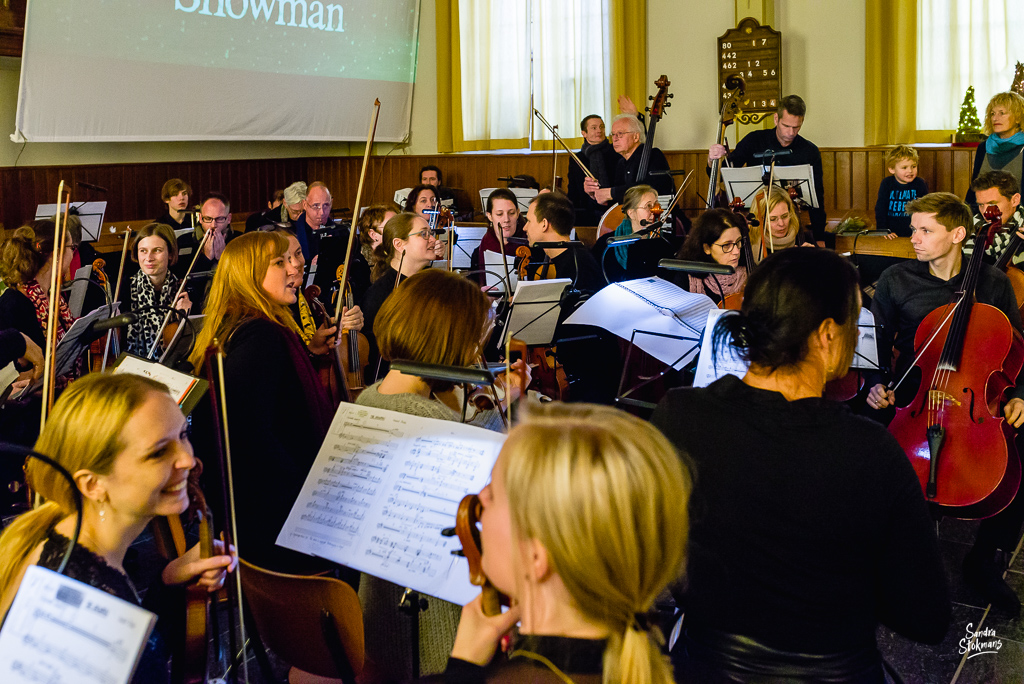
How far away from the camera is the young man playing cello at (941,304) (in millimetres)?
2904

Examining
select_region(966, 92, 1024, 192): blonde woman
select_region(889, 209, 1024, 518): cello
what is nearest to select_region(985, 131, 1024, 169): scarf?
select_region(966, 92, 1024, 192): blonde woman

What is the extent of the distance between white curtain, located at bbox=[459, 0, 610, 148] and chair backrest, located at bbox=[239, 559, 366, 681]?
7.20 meters

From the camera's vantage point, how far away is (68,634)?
3.45ft

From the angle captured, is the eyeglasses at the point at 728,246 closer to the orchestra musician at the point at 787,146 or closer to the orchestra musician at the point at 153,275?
the orchestra musician at the point at 153,275

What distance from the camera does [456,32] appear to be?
29.9 ft

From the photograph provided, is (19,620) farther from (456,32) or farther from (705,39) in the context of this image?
(456,32)

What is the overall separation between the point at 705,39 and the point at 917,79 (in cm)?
174

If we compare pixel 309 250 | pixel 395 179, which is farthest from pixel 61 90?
pixel 395 179

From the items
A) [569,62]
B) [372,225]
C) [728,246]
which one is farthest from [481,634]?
[569,62]

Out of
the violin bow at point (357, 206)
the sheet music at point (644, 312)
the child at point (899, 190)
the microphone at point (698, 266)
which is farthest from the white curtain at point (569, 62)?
the microphone at point (698, 266)

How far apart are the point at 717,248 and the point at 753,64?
4513 millimetres

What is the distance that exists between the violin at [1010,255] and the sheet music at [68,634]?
2771 millimetres

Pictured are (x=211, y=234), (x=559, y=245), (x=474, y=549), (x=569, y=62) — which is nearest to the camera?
(x=474, y=549)

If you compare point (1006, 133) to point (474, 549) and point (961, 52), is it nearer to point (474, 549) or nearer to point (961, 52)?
point (961, 52)
